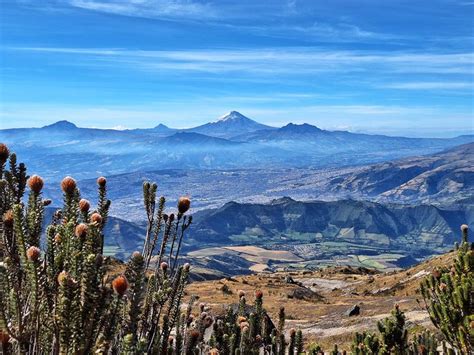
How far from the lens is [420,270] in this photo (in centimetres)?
5822

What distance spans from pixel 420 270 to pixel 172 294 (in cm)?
5770

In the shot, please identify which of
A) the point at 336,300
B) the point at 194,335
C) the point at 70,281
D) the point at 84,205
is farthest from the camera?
the point at 336,300

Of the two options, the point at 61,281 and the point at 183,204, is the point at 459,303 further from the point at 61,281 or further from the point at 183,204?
the point at 61,281

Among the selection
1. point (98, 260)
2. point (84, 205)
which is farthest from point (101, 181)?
point (98, 260)

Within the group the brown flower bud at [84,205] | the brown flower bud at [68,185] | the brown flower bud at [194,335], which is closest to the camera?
the brown flower bud at [68,185]

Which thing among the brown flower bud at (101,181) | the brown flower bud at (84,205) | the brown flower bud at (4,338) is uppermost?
the brown flower bud at (101,181)

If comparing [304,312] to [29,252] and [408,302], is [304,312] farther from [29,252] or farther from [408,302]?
[29,252]

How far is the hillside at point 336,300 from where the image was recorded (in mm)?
30500

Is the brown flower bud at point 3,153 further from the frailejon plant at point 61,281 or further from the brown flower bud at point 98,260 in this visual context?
the brown flower bud at point 98,260

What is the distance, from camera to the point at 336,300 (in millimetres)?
51188

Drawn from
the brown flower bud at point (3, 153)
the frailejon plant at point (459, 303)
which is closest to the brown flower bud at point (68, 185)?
the brown flower bud at point (3, 153)

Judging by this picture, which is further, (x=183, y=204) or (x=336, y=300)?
(x=336, y=300)

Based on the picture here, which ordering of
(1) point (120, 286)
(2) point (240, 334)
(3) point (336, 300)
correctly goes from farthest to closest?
1. (3) point (336, 300)
2. (2) point (240, 334)
3. (1) point (120, 286)

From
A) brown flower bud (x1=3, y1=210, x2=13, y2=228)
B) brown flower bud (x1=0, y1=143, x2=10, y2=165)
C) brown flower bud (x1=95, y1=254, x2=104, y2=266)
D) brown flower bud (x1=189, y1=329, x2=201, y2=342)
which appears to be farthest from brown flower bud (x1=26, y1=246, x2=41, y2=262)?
brown flower bud (x1=189, y1=329, x2=201, y2=342)
